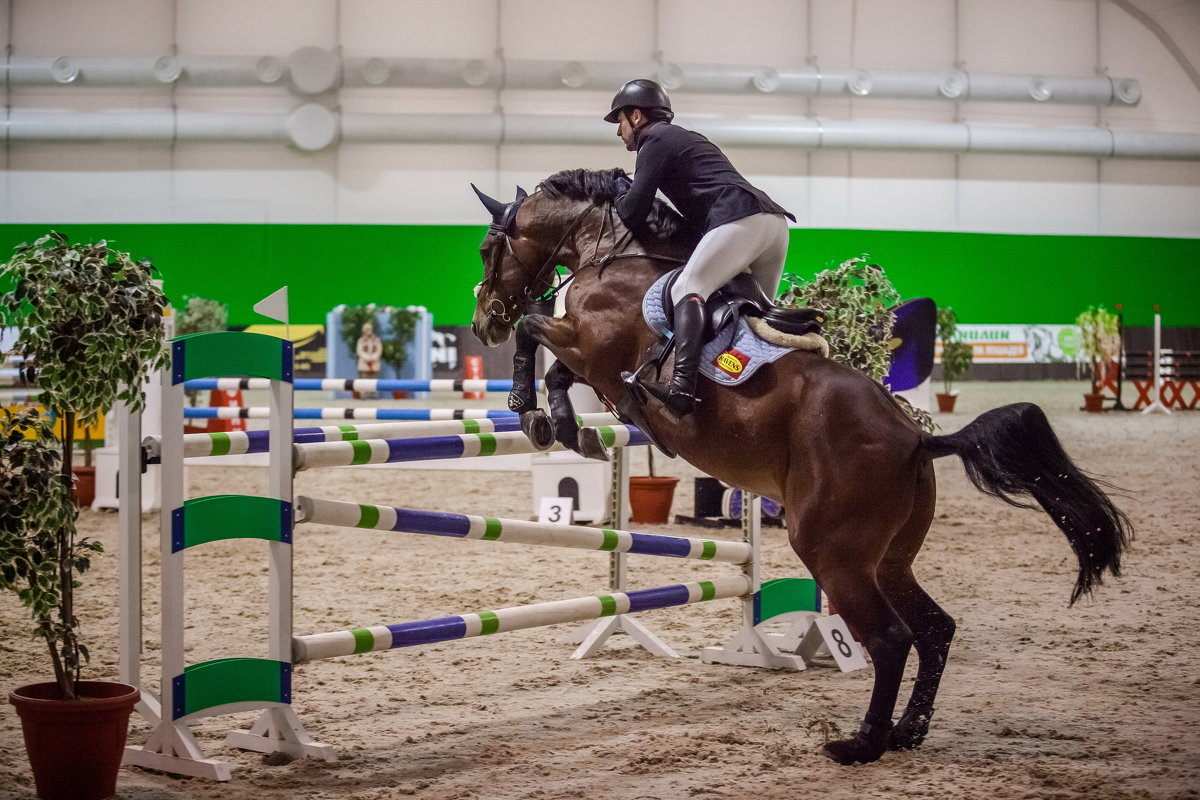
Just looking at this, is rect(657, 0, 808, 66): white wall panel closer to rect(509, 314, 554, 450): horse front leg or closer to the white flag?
rect(509, 314, 554, 450): horse front leg

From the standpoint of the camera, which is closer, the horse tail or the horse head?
the horse tail

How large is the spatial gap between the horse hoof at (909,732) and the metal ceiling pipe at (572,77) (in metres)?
13.9

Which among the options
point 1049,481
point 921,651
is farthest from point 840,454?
point 921,651

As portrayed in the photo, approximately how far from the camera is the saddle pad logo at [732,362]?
9.89ft

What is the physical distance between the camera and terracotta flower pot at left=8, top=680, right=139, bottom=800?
8.02 feet

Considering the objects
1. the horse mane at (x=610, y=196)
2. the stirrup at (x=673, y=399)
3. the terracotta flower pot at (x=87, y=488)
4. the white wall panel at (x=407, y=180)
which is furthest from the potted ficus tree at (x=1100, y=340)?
the stirrup at (x=673, y=399)

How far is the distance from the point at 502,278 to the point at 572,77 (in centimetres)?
1313

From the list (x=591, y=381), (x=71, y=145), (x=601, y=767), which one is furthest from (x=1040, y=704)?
(x=71, y=145)

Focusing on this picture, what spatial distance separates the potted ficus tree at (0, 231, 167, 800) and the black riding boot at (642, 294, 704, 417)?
1.29 metres

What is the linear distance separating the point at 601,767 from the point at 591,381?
43.1 inches

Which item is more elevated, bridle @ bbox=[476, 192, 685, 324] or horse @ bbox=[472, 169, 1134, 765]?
bridle @ bbox=[476, 192, 685, 324]

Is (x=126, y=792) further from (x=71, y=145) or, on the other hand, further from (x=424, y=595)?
(x=71, y=145)

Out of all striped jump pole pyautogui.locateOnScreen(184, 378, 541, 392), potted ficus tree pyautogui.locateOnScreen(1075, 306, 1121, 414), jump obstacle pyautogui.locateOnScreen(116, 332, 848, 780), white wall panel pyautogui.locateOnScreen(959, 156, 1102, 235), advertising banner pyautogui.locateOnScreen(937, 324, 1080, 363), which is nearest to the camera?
jump obstacle pyautogui.locateOnScreen(116, 332, 848, 780)

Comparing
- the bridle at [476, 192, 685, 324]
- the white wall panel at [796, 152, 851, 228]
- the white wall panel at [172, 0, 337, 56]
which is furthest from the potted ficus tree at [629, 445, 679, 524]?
the white wall panel at [172, 0, 337, 56]
